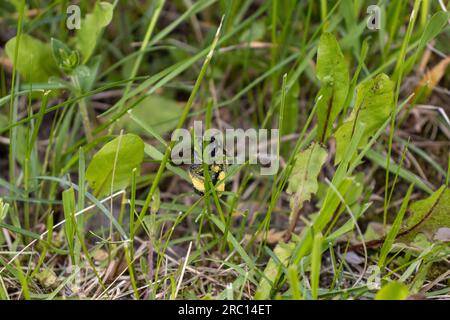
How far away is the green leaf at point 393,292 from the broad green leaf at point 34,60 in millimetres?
1001

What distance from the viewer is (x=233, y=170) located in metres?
1.31

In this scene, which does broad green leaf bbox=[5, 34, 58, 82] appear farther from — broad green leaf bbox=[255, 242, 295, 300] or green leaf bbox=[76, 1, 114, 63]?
broad green leaf bbox=[255, 242, 295, 300]

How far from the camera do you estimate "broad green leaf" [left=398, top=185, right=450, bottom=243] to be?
4.35 ft

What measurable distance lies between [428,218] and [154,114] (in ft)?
2.81

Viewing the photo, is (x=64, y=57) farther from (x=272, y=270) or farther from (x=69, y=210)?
(x=272, y=270)

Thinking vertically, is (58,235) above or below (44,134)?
below

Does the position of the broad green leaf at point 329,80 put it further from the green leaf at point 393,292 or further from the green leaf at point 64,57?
the green leaf at point 64,57

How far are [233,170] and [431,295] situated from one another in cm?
51

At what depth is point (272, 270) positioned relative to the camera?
1288 millimetres

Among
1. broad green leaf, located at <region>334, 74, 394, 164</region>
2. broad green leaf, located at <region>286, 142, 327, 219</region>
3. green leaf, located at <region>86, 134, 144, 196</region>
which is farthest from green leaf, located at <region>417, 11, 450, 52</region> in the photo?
green leaf, located at <region>86, 134, 144, 196</region>

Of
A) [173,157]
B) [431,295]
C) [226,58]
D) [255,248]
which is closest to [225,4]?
[226,58]

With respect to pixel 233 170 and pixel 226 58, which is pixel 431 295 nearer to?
pixel 233 170

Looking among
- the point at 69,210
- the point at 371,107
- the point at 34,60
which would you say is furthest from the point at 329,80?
the point at 34,60

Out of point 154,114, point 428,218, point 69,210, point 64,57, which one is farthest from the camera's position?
point 154,114
